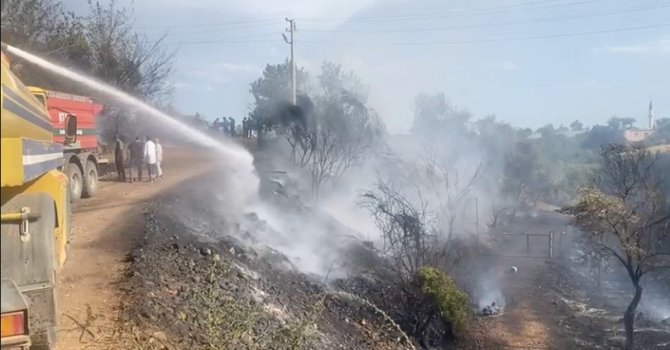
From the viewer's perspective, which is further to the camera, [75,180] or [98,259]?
[75,180]

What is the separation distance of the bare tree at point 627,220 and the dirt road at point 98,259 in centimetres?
1282

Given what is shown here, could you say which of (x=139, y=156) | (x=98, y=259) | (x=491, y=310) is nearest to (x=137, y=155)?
(x=139, y=156)

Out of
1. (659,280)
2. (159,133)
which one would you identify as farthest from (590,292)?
(159,133)

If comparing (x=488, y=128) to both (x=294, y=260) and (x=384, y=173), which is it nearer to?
(x=384, y=173)

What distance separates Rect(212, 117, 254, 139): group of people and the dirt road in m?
18.7

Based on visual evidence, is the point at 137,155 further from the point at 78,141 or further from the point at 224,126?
the point at 224,126

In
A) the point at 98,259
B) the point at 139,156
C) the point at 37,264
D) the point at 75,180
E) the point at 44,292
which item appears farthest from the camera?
the point at 139,156

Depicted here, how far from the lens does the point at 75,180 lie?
601 inches

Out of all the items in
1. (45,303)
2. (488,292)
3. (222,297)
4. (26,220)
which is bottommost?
(488,292)

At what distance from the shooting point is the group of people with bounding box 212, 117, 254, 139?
124 ft

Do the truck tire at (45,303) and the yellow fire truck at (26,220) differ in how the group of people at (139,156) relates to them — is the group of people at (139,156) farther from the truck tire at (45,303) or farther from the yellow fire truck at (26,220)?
the truck tire at (45,303)

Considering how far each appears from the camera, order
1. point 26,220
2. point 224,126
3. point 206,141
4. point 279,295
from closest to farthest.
Result: point 26,220, point 279,295, point 206,141, point 224,126

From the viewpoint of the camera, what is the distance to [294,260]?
57.8 feet

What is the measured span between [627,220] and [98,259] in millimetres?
15164
